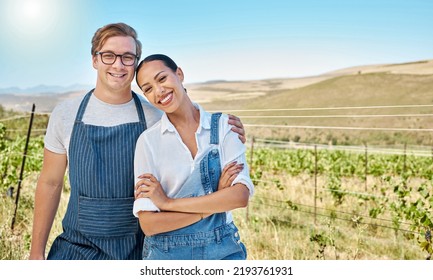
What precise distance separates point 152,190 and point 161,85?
243 mm

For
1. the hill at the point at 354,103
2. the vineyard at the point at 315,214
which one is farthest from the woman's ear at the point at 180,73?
the hill at the point at 354,103

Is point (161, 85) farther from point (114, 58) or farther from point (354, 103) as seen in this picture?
point (354, 103)

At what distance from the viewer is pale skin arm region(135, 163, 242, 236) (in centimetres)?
120

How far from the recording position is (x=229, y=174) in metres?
1.22

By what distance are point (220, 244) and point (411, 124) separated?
59.0 feet

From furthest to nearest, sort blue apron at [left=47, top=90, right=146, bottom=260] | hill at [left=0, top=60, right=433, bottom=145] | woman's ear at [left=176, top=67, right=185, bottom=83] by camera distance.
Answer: hill at [left=0, top=60, right=433, bottom=145], blue apron at [left=47, top=90, right=146, bottom=260], woman's ear at [left=176, top=67, right=185, bottom=83]

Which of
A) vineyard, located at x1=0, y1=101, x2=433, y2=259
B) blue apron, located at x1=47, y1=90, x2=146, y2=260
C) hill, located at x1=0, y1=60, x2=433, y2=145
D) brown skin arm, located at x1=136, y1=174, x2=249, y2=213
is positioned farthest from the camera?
hill, located at x1=0, y1=60, x2=433, y2=145

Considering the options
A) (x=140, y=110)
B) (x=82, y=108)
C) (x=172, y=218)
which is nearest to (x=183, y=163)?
(x=172, y=218)

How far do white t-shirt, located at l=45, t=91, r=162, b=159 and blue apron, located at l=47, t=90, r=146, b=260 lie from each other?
0.02 meters

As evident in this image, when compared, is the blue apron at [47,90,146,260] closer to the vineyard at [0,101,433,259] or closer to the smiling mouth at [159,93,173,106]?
the smiling mouth at [159,93,173,106]

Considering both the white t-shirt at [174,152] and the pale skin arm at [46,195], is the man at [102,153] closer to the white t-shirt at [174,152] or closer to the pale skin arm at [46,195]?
the pale skin arm at [46,195]

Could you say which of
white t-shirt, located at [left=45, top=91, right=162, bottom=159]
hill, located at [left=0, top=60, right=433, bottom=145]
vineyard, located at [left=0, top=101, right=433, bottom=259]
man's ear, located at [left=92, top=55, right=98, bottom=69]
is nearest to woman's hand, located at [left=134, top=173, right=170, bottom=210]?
white t-shirt, located at [left=45, top=91, right=162, bottom=159]
